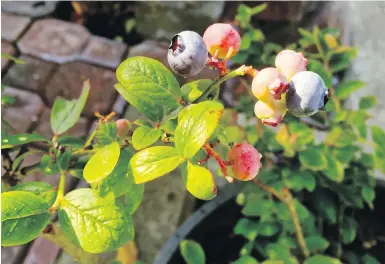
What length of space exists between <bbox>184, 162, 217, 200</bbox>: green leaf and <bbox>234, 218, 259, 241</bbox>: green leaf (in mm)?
516

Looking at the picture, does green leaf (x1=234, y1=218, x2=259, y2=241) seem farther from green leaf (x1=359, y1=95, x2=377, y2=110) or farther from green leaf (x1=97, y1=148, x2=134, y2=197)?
green leaf (x1=97, y1=148, x2=134, y2=197)

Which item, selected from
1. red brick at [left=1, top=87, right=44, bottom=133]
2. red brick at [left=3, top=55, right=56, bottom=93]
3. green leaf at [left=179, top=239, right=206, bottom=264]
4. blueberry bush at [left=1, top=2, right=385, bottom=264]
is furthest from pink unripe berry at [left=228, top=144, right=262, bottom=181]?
red brick at [left=3, top=55, right=56, bottom=93]

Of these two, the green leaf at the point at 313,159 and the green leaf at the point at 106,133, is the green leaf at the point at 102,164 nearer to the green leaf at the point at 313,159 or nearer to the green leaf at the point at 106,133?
the green leaf at the point at 106,133

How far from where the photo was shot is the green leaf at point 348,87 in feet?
3.13

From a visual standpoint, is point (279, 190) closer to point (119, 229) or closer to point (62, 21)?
point (119, 229)

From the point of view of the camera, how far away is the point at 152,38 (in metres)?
1.59

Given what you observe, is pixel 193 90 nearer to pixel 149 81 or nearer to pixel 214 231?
pixel 149 81

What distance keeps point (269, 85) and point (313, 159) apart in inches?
19.3

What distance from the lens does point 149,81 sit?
53cm

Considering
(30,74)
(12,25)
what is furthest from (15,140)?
(12,25)

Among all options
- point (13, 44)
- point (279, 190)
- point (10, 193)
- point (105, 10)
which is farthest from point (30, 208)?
point (105, 10)

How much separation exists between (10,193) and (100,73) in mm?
972

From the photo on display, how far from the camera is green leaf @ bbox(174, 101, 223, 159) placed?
47 centimetres

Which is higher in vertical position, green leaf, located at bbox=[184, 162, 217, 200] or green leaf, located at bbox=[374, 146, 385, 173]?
green leaf, located at bbox=[184, 162, 217, 200]
